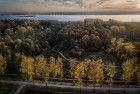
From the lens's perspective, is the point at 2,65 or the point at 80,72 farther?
the point at 2,65

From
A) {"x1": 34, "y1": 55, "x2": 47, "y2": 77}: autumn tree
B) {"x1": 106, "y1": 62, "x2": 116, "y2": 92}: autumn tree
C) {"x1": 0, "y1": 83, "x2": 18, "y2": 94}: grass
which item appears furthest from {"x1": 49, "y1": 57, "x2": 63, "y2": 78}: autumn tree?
{"x1": 106, "y1": 62, "x2": 116, "y2": 92}: autumn tree

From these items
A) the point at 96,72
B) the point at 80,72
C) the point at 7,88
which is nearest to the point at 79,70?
the point at 80,72

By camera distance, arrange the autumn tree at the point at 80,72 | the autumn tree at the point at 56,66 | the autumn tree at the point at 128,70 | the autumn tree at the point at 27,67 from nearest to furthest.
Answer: the autumn tree at the point at 128,70
the autumn tree at the point at 80,72
the autumn tree at the point at 56,66
the autumn tree at the point at 27,67

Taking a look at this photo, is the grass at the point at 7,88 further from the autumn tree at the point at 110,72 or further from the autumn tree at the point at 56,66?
the autumn tree at the point at 110,72

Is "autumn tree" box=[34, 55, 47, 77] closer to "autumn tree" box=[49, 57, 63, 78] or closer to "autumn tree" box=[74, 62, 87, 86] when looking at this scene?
"autumn tree" box=[49, 57, 63, 78]

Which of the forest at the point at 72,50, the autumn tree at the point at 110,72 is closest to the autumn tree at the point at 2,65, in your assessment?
the forest at the point at 72,50

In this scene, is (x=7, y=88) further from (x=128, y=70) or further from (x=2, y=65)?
(x=128, y=70)

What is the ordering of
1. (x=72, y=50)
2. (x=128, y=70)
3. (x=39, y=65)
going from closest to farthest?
(x=128, y=70) < (x=72, y=50) < (x=39, y=65)

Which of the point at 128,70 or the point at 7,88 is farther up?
the point at 128,70

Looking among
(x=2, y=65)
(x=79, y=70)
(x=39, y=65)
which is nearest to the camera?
(x=79, y=70)
